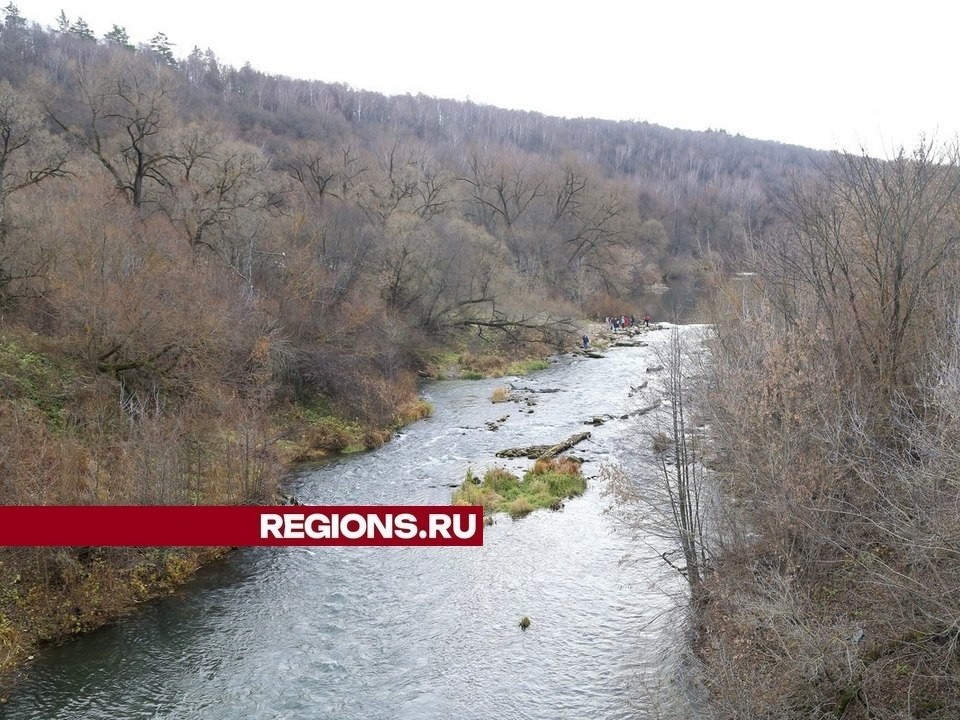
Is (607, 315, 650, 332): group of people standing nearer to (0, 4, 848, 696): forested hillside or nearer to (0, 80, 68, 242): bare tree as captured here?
(0, 4, 848, 696): forested hillside

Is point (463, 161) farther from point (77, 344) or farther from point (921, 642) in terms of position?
point (921, 642)

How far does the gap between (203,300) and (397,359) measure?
13.1 meters

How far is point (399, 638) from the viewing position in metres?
14.3

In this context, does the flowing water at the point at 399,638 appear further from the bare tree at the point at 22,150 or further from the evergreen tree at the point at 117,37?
the evergreen tree at the point at 117,37

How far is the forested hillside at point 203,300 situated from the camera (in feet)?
55.9

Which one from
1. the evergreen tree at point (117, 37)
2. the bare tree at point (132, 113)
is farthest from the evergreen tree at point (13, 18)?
the bare tree at point (132, 113)

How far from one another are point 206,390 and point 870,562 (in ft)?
66.8

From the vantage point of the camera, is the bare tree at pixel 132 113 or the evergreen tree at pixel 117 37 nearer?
the bare tree at pixel 132 113

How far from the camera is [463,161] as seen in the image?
87.2 m

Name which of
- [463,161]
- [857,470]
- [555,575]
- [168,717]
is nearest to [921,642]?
[857,470]

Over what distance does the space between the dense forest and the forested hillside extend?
112mm

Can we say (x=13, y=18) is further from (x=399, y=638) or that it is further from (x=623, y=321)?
(x=399, y=638)

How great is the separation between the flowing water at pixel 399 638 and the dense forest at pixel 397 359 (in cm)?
122

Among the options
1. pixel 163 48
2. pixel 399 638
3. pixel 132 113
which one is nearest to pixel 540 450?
pixel 399 638
